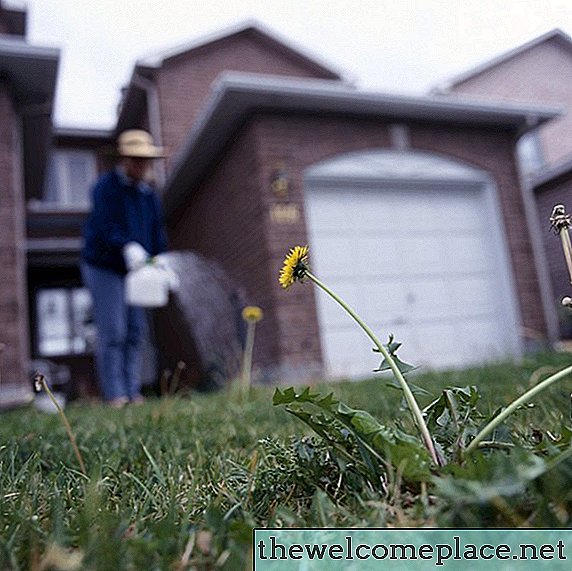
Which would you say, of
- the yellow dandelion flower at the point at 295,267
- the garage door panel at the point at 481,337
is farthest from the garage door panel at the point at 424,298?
the yellow dandelion flower at the point at 295,267

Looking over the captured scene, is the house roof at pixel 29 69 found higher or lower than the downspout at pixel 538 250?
higher

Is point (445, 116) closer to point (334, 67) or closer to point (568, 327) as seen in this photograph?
point (568, 327)

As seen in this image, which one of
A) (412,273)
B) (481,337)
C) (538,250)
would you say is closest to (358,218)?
(412,273)

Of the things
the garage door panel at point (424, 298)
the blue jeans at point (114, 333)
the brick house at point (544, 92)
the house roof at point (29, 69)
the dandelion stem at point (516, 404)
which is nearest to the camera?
the dandelion stem at point (516, 404)

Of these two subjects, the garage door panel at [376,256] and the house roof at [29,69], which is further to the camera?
the garage door panel at [376,256]

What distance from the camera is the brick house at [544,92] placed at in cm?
114

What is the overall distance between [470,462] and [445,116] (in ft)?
21.6

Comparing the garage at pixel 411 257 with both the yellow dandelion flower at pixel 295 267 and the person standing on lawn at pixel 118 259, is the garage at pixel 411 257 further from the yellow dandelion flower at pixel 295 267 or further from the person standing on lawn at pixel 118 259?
the yellow dandelion flower at pixel 295 267

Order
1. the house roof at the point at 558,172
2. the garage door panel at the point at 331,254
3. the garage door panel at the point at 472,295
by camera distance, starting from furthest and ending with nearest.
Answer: the garage door panel at the point at 472,295
the garage door panel at the point at 331,254
the house roof at the point at 558,172

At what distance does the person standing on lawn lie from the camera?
446 centimetres

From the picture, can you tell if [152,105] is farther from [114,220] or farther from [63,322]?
[114,220]

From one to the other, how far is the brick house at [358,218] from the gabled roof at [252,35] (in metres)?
3.50

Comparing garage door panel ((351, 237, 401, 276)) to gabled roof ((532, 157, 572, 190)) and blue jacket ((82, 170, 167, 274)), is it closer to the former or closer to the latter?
gabled roof ((532, 157, 572, 190))

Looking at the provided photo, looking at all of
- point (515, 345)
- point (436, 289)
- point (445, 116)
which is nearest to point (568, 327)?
point (515, 345)
